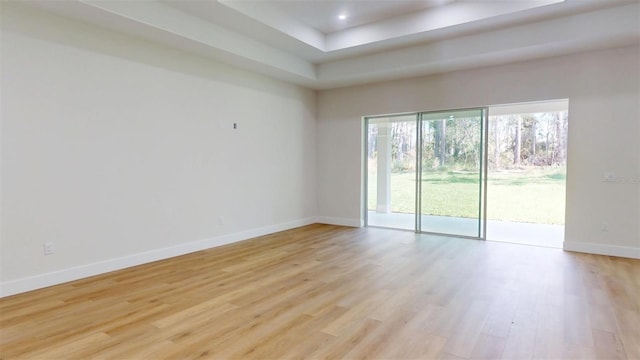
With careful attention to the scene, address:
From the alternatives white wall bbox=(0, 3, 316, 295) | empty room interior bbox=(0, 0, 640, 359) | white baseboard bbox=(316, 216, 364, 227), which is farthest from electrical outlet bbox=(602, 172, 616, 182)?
white wall bbox=(0, 3, 316, 295)

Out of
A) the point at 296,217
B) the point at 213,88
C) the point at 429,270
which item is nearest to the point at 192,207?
the point at 213,88

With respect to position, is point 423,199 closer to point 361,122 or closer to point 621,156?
point 361,122

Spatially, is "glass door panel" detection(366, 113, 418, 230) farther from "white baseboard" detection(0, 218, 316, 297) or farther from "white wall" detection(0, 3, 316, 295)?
"white baseboard" detection(0, 218, 316, 297)

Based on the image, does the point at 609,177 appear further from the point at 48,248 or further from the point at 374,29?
the point at 48,248

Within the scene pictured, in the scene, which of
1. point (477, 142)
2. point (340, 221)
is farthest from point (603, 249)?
point (340, 221)

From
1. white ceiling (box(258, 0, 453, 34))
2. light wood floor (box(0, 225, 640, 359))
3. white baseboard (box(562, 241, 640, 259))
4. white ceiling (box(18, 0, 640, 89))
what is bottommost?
light wood floor (box(0, 225, 640, 359))

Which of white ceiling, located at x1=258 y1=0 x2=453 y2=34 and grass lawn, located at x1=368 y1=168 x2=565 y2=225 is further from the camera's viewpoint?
grass lawn, located at x1=368 y1=168 x2=565 y2=225

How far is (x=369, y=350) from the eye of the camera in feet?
7.49

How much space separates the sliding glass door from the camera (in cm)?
588

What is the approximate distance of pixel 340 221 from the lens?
726 cm

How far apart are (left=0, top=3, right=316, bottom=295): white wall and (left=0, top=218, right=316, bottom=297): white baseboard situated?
1 centimetres

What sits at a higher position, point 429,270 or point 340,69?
point 340,69

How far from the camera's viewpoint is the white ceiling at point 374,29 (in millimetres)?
3992

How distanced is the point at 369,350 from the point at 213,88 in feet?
14.3
